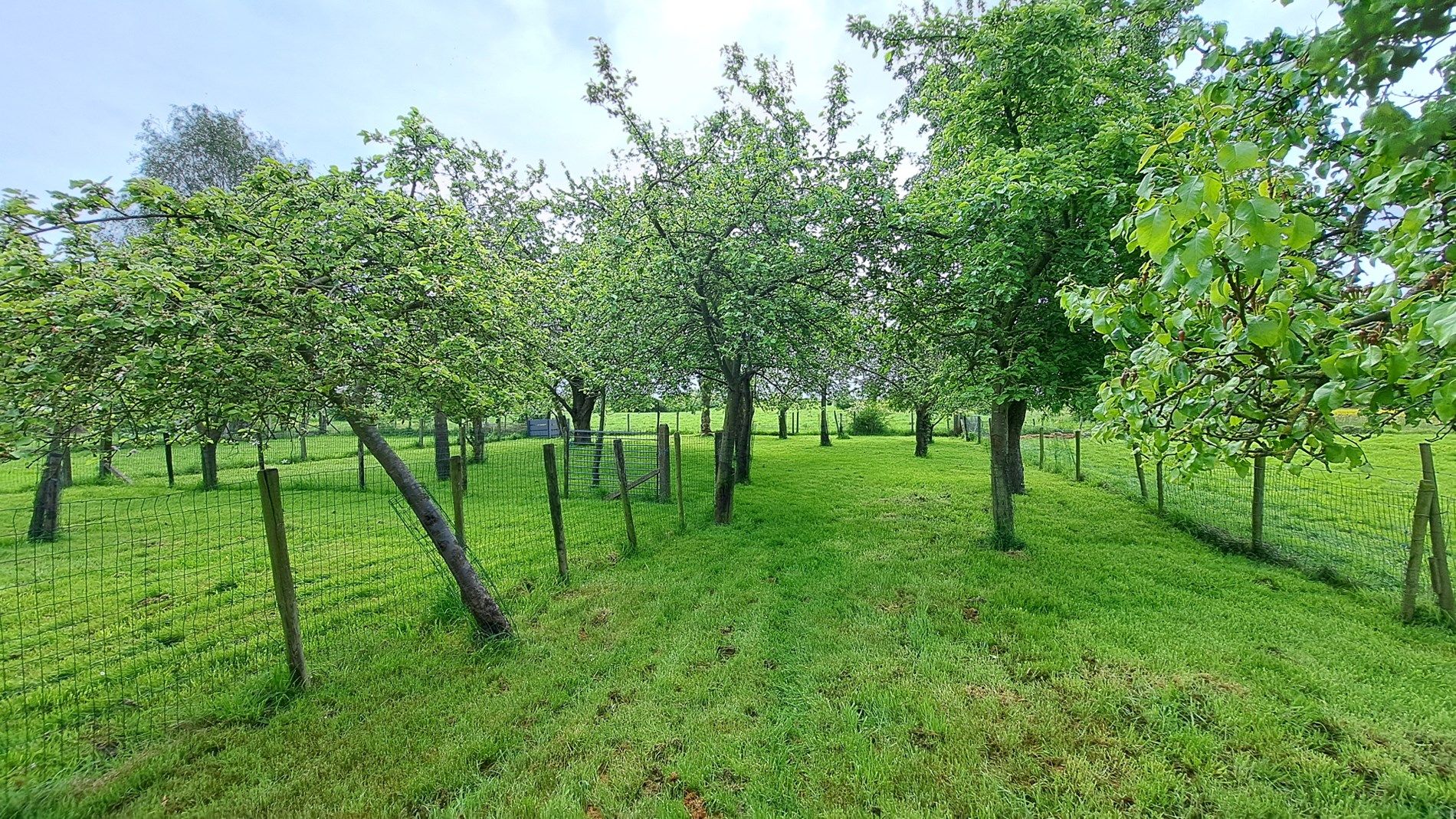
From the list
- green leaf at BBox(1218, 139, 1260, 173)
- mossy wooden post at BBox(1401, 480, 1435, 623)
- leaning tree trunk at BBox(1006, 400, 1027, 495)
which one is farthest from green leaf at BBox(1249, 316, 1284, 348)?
leaning tree trunk at BBox(1006, 400, 1027, 495)

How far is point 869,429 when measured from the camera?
3306 centimetres

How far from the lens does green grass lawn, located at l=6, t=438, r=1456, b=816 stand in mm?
2879

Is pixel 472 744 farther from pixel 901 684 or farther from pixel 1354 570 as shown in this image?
pixel 1354 570

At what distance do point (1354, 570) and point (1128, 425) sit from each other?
24.4ft

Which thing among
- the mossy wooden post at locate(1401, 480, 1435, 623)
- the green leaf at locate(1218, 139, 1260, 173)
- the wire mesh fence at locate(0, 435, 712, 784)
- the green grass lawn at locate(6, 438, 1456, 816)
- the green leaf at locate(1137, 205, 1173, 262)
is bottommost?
the green grass lawn at locate(6, 438, 1456, 816)

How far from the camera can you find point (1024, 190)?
209 inches

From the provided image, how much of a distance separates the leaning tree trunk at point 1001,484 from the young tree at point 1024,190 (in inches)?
0.9

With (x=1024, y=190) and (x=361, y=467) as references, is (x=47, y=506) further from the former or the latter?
(x=1024, y=190)

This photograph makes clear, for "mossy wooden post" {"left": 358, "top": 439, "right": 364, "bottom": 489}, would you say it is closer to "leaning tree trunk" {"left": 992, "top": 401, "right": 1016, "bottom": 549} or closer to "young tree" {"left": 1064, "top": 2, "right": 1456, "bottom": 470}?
"leaning tree trunk" {"left": 992, "top": 401, "right": 1016, "bottom": 549}

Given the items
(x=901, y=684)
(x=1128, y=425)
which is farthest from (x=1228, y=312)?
(x=901, y=684)

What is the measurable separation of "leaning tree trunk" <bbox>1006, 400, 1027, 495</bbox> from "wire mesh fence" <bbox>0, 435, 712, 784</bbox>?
620 cm

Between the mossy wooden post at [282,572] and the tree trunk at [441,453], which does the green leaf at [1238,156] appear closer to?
the mossy wooden post at [282,572]

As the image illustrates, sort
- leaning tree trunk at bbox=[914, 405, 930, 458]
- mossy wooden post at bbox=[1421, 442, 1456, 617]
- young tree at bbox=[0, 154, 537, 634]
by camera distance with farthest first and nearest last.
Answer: leaning tree trunk at bbox=[914, 405, 930, 458], mossy wooden post at bbox=[1421, 442, 1456, 617], young tree at bbox=[0, 154, 537, 634]

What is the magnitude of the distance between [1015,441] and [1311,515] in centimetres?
506
